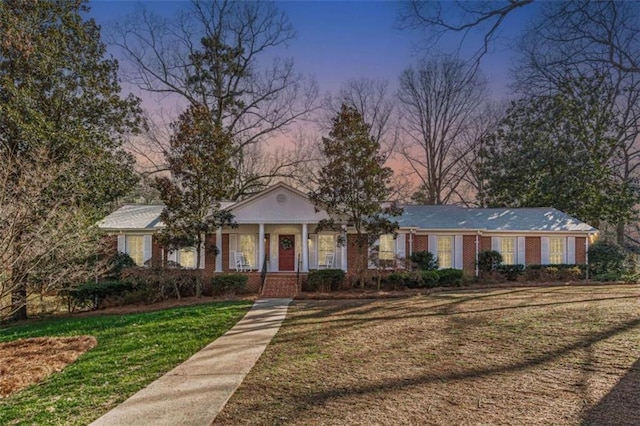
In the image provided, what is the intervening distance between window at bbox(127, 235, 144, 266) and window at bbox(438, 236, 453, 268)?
15249 mm

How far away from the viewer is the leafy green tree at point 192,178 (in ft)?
48.0

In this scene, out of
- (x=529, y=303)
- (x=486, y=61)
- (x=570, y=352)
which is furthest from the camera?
(x=529, y=303)

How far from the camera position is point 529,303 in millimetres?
11539

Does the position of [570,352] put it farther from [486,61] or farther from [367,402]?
[486,61]

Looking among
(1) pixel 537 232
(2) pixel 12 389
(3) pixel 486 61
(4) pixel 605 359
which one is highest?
(3) pixel 486 61

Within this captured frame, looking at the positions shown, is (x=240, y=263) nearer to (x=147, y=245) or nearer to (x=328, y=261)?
(x=328, y=261)

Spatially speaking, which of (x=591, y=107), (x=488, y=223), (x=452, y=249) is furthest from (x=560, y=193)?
(x=452, y=249)

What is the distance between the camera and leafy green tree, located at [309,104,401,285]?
51.1 feet

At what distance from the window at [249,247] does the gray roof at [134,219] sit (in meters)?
4.24

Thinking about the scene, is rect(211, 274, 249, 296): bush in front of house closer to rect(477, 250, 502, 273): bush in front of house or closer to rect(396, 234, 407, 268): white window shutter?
rect(396, 234, 407, 268): white window shutter

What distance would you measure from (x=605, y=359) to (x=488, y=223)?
15541 mm

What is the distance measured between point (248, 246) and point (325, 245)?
3.91 m

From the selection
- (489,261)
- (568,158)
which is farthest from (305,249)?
(568,158)

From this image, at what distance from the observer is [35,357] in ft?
25.1
